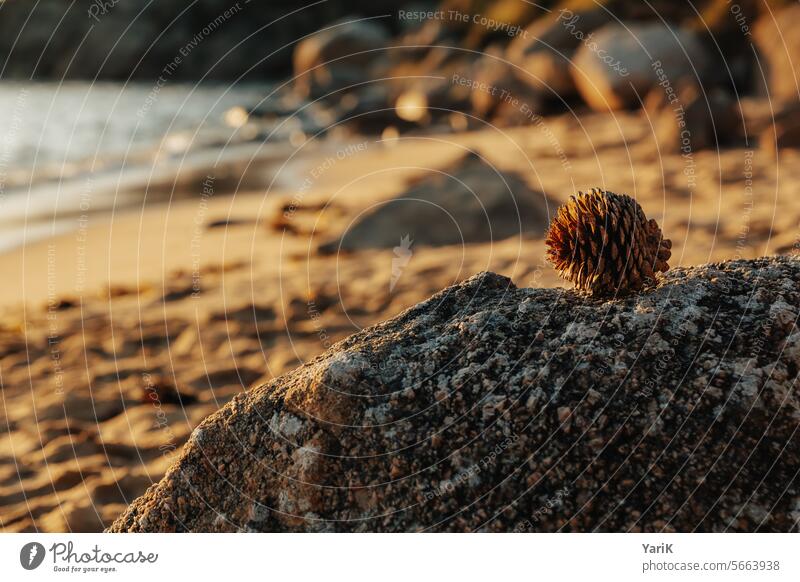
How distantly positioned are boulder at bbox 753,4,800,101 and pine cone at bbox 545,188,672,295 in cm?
874

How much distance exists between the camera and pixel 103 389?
3.99 m

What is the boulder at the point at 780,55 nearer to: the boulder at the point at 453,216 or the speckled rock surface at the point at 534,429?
the boulder at the point at 453,216

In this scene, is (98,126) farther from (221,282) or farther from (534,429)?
(534,429)

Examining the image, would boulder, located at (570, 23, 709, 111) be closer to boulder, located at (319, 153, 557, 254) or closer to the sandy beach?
the sandy beach

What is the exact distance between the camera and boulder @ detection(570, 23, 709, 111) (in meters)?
11.0

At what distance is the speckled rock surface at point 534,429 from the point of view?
1515mm

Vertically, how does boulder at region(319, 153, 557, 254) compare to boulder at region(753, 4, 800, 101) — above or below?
below

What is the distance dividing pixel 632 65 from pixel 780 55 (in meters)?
2.13

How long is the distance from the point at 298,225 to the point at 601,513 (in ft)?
18.0

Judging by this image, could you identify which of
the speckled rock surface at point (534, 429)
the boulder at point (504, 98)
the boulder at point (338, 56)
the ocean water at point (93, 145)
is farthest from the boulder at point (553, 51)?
the speckled rock surface at point (534, 429)

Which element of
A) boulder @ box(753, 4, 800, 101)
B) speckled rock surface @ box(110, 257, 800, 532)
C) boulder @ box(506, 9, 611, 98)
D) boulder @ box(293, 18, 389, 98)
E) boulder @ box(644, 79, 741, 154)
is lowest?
speckled rock surface @ box(110, 257, 800, 532)

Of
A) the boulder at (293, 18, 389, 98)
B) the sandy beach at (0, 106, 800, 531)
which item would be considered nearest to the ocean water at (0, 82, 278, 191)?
the boulder at (293, 18, 389, 98)

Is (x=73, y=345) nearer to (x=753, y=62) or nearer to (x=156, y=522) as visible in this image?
(x=156, y=522)
